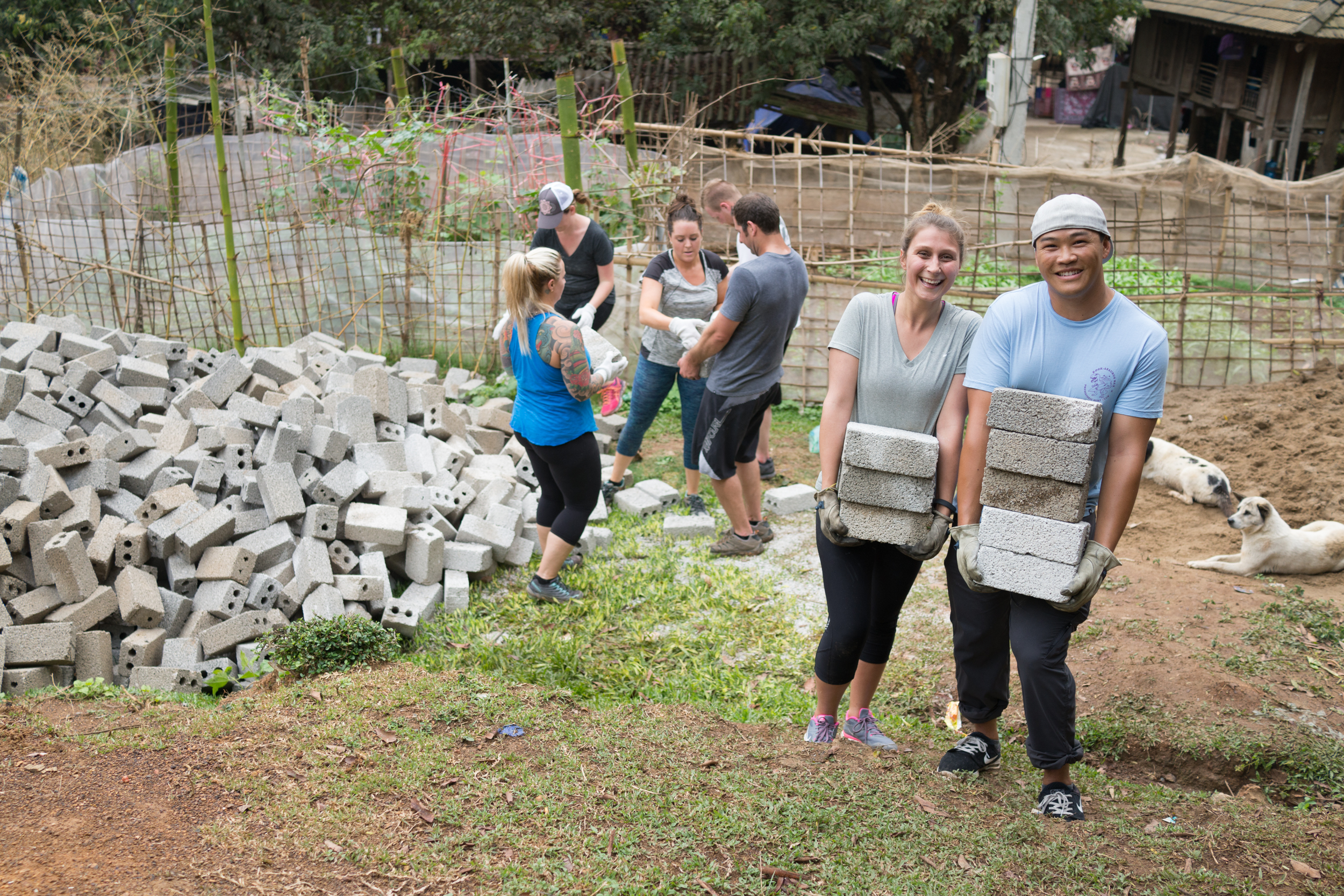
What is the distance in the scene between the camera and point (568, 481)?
510 centimetres

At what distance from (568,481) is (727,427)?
946 millimetres

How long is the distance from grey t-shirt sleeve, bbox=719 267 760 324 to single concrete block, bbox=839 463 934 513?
1.88 m

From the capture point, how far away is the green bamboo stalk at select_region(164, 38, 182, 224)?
325 inches

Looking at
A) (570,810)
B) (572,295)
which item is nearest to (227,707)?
(570,810)

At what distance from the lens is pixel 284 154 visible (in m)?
11.0

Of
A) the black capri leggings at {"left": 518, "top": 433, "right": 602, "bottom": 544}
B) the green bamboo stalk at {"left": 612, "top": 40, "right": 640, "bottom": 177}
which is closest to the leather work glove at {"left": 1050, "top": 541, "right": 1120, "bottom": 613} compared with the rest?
the black capri leggings at {"left": 518, "top": 433, "right": 602, "bottom": 544}

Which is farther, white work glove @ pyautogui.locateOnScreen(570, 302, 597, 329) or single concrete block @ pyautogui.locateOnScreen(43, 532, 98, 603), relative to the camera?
white work glove @ pyautogui.locateOnScreen(570, 302, 597, 329)

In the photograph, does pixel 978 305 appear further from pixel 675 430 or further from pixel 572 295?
pixel 572 295

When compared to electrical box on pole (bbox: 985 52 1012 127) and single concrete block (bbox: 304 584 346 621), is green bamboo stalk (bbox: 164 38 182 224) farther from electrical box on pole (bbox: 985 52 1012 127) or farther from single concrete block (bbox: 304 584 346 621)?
electrical box on pole (bbox: 985 52 1012 127)

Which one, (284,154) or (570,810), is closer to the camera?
(570,810)

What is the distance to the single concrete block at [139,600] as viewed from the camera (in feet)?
15.8

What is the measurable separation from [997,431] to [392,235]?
7325 millimetres

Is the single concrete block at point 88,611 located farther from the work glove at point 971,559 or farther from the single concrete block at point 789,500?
the work glove at point 971,559

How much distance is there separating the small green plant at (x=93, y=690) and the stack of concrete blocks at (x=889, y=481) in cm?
337
